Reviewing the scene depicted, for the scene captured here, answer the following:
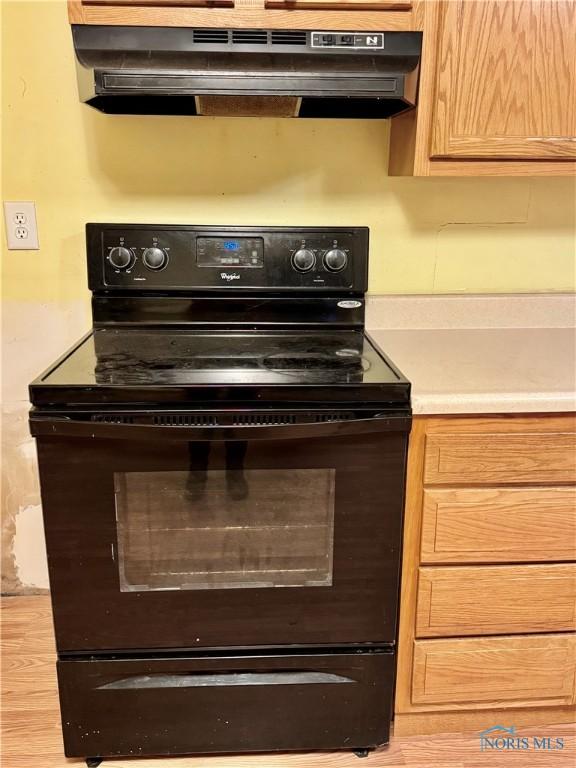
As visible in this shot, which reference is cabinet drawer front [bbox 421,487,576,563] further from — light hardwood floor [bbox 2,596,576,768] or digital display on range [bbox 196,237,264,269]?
digital display on range [bbox 196,237,264,269]

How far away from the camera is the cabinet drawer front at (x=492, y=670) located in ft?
4.56

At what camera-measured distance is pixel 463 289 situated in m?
1.79

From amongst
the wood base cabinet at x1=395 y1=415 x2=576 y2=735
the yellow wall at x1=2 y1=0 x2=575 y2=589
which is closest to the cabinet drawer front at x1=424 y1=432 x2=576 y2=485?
the wood base cabinet at x1=395 y1=415 x2=576 y2=735

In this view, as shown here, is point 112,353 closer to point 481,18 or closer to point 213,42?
point 213,42

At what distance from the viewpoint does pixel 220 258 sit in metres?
1.60

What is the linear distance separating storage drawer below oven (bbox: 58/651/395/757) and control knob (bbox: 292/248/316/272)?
902 mm

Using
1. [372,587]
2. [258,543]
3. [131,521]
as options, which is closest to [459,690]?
[372,587]

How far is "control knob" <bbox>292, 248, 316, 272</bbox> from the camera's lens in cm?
160

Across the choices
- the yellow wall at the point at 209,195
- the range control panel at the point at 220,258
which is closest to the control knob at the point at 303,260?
the range control panel at the point at 220,258

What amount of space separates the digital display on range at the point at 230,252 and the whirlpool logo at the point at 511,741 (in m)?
1.24

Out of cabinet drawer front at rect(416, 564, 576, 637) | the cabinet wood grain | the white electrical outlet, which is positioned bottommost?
cabinet drawer front at rect(416, 564, 576, 637)

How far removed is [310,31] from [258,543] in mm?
1034

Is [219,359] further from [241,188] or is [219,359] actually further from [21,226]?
[21,226]

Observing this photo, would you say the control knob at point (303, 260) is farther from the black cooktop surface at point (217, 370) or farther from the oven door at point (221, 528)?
the oven door at point (221, 528)
